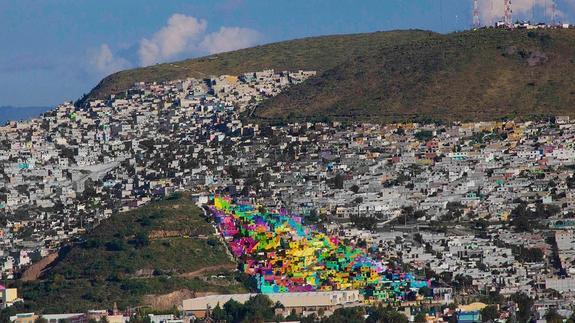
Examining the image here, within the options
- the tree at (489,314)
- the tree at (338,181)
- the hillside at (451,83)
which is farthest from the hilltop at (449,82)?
the tree at (489,314)

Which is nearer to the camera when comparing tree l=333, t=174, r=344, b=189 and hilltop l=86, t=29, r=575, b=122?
tree l=333, t=174, r=344, b=189

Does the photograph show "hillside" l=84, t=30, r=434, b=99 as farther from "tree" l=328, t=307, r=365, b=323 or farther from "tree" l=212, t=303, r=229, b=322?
"tree" l=328, t=307, r=365, b=323

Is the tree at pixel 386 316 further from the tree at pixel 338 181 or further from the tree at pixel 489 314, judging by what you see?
the tree at pixel 338 181

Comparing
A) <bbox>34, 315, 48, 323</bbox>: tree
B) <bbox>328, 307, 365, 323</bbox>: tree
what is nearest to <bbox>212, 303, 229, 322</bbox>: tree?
<bbox>328, 307, 365, 323</bbox>: tree

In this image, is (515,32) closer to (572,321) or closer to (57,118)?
(57,118)

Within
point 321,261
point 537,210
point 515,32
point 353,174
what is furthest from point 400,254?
point 515,32

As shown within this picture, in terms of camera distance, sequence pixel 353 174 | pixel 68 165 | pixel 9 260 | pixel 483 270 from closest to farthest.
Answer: pixel 483 270 → pixel 9 260 → pixel 353 174 → pixel 68 165
